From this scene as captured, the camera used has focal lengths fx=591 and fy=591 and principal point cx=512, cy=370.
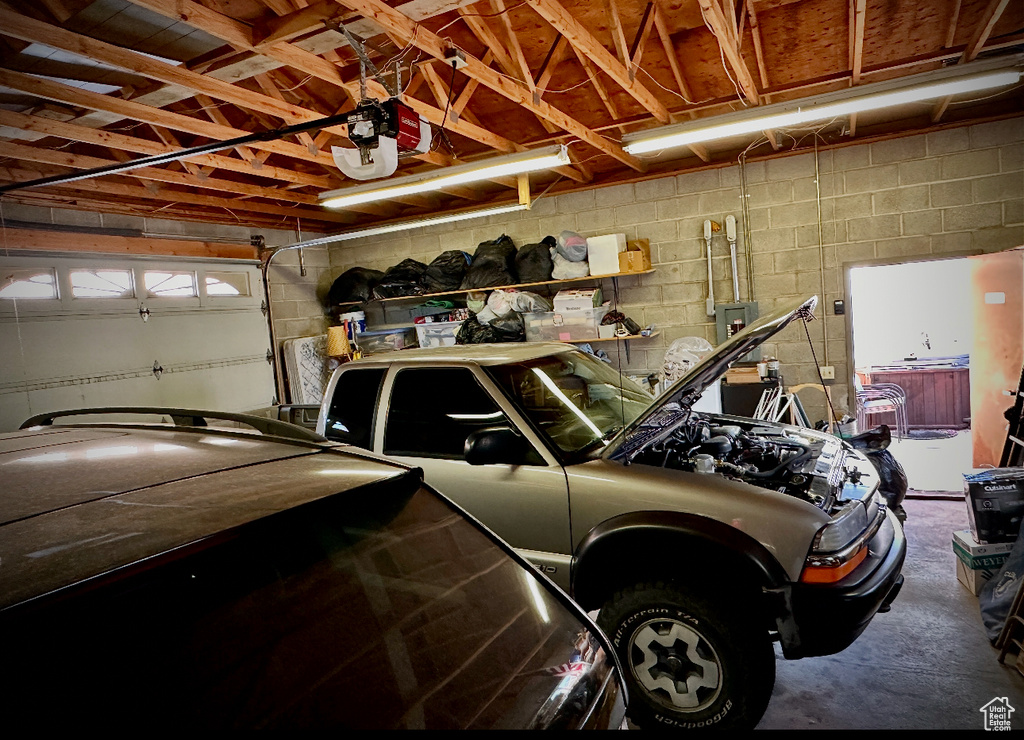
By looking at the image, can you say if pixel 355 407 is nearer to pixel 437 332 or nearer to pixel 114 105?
pixel 114 105

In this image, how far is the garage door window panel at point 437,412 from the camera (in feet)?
10.7

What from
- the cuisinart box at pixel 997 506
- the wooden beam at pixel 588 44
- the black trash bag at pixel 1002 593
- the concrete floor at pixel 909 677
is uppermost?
the wooden beam at pixel 588 44

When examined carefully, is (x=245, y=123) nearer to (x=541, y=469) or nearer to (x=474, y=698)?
(x=541, y=469)

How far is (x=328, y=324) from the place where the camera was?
Answer: 31.7 ft

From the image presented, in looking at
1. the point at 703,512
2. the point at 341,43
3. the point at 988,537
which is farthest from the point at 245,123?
the point at 988,537

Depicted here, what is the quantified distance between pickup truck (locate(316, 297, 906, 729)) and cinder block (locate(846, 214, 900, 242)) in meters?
3.63

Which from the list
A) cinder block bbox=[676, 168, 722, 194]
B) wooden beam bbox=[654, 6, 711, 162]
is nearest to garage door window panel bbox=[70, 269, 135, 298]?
wooden beam bbox=[654, 6, 711, 162]

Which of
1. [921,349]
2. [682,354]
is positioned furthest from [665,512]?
[921,349]

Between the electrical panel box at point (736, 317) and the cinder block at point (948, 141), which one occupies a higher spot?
the cinder block at point (948, 141)

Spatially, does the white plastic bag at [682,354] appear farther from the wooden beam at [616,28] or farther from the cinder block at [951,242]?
the wooden beam at [616,28]

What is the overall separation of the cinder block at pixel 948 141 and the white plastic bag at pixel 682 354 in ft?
9.52

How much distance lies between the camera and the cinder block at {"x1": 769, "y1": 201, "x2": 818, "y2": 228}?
6457 millimetres

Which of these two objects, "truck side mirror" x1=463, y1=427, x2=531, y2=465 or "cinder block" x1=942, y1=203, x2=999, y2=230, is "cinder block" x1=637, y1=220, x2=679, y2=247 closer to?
"cinder block" x1=942, y1=203, x2=999, y2=230

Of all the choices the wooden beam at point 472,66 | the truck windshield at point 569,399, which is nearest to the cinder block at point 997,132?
the wooden beam at point 472,66
